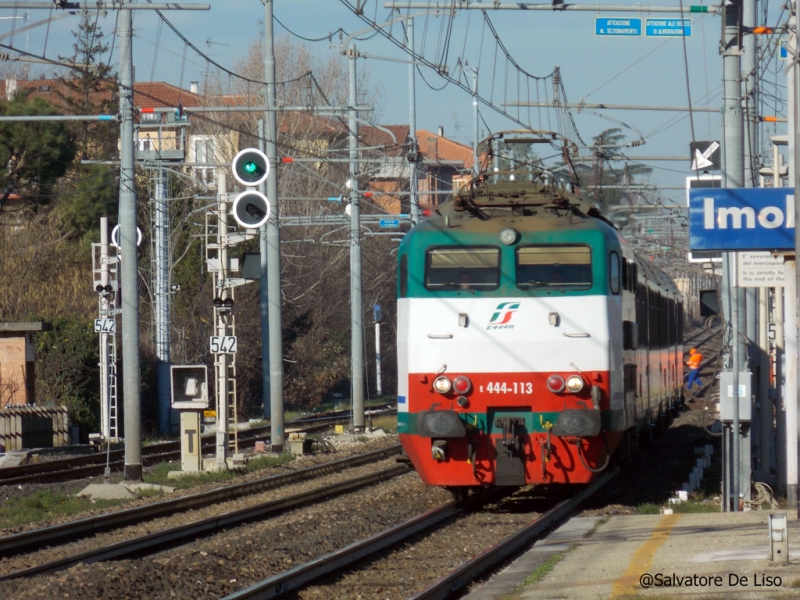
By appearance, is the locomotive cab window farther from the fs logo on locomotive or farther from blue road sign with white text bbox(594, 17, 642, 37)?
blue road sign with white text bbox(594, 17, 642, 37)

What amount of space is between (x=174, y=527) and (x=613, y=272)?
18.6ft

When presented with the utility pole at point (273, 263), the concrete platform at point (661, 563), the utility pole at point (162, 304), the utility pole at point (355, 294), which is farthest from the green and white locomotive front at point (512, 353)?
the utility pole at point (162, 304)

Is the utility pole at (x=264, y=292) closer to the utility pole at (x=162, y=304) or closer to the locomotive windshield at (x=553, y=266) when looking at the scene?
the utility pole at (x=162, y=304)

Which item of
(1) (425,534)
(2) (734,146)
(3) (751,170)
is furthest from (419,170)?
(1) (425,534)

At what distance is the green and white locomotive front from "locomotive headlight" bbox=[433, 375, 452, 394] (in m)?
0.01

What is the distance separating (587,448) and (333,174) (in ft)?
131

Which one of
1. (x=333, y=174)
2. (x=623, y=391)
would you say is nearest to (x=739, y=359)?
(x=623, y=391)

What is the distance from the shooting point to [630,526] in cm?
1182

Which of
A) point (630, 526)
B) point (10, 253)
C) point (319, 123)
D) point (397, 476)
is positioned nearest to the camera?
point (630, 526)

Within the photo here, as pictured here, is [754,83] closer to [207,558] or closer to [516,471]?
[516,471]

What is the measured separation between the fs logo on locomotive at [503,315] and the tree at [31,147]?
25212mm

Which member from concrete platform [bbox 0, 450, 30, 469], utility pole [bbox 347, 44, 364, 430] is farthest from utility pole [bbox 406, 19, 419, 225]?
concrete platform [bbox 0, 450, 30, 469]

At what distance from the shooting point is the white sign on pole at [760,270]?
1343 centimetres

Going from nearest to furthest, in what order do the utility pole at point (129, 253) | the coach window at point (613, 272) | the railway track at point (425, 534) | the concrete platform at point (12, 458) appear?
the railway track at point (425, 534)
the coach window at point (613, 272)
the utility pole at point (129, 253)
the concrete platform at point (12, 458)
